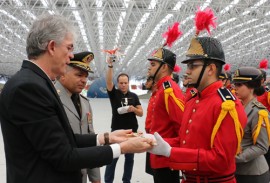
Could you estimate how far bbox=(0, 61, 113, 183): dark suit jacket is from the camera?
1280mm

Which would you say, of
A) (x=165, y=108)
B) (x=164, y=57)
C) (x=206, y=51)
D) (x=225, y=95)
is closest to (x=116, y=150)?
(x=225, y=95)

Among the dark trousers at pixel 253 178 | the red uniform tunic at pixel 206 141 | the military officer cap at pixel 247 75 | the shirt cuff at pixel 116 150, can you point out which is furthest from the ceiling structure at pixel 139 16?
the shirt cuff at pixel 116 150

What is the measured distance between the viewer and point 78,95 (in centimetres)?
263

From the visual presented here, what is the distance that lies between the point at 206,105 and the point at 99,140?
0.70m

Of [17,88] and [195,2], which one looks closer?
[17,88]

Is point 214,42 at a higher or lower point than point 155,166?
higher

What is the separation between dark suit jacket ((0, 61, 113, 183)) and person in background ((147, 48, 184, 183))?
47.6 inches

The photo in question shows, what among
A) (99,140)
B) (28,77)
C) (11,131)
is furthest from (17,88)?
(99,140)

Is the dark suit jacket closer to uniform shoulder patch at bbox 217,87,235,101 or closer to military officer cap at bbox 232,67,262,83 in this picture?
uniform shoulder patch at bbox 217,87,235,101

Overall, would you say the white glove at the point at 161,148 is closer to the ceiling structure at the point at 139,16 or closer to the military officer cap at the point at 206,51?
the military officer cap at the point at 206,51

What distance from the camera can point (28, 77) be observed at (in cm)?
133

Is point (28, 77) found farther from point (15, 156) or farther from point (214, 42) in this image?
point (214, 42)

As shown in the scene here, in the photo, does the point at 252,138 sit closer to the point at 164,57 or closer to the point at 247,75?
the point at 247,75

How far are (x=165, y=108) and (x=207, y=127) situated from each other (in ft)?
3.16
